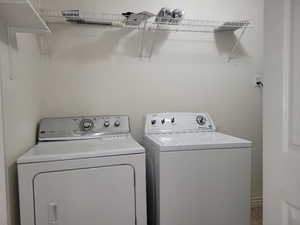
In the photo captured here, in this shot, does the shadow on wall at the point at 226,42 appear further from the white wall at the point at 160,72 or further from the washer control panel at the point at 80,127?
the washer control panel at the point at 80,127

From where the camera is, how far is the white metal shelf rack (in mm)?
2053

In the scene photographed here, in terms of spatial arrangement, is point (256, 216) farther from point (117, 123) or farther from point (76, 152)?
point (76, 152)

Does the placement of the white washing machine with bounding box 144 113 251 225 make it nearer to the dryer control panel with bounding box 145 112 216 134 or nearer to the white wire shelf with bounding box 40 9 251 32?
the dryer control panel with bounding box 145 112 216 134

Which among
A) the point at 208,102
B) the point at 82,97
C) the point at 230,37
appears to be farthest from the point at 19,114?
the point at 230,37

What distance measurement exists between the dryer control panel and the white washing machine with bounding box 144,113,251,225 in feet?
1.40

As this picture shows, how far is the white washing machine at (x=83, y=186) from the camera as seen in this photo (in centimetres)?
130

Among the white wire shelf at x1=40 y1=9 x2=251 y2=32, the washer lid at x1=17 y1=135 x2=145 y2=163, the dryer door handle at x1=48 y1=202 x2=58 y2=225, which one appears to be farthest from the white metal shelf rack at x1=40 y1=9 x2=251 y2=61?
the dryer door handle at x1=48 y1=202 x2=58 y2=225

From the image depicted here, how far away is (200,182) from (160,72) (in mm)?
1197

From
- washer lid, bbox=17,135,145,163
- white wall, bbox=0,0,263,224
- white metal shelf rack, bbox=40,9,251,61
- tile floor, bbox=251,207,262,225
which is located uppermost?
white metal shelf rack, bbox=40,9,251,61

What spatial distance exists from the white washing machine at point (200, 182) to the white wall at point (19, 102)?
35.1 inches

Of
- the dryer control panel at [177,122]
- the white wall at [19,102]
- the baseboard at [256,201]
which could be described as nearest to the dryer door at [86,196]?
the white wall at [19,102]

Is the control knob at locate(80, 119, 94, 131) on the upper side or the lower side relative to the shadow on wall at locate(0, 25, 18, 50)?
lower

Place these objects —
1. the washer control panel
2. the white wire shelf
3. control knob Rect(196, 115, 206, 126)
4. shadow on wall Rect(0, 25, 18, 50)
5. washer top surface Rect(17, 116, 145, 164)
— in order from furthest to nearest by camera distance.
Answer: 1. control knob Rect(196, 115, 206, 126)
2. the white wire shelf
3. the washer control panel
4. washer top surface Rect(17, 116, 145, 164)
5. shadow on wall Rect(0, 25, 18, 50)

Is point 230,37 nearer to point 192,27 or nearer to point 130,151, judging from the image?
point 192,27
